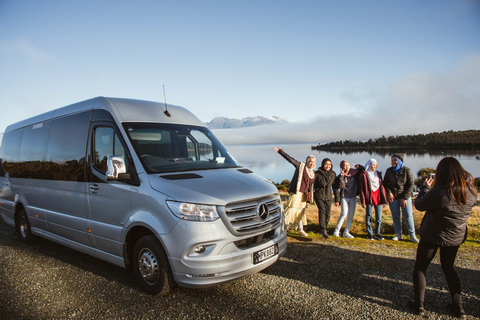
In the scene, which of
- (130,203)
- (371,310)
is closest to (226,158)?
(130,203)

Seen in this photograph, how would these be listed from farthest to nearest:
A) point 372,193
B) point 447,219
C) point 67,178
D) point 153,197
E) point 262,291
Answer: point 372,193 → point 67,178 → point 262,291 → point 153,197 → point 447,219

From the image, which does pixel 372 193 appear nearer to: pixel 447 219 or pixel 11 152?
pixel 447 219

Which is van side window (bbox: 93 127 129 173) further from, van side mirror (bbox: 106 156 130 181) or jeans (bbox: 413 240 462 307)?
jeans (bbox: 413 240 462 307)

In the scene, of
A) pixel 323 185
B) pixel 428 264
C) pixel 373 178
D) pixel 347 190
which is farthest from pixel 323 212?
pixel 428 264

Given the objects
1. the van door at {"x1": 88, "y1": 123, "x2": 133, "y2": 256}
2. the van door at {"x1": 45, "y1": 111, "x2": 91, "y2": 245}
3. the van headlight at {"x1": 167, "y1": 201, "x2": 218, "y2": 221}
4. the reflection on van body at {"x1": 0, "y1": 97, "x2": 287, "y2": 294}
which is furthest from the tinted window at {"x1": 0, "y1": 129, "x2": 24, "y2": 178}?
the van headlight at {"x1": 167, "y1": 201, "x2": 218, "y2": 221}

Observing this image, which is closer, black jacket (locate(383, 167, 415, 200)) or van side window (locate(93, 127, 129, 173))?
van side window (locate(93, 127, 129, 173))

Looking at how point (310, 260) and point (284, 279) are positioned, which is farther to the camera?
point (310, 260)

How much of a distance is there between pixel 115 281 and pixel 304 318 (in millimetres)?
2872

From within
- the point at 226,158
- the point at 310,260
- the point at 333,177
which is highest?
the point at 226,158

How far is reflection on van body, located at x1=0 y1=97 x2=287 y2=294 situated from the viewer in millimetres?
3453

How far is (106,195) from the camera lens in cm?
429

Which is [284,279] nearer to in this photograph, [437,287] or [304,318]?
[304,318]

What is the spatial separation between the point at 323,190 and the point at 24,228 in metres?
7.01

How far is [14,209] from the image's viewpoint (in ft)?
22.9
